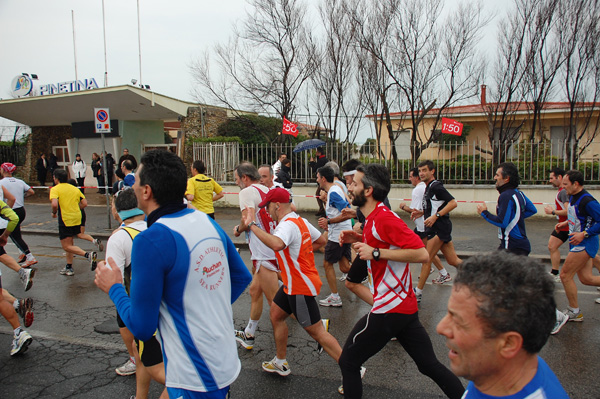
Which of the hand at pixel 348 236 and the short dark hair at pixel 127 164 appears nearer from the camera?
the hand at pixel 348 236

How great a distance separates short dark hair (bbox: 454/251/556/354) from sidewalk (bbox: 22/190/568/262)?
25.9 ft

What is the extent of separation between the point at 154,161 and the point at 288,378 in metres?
2.66

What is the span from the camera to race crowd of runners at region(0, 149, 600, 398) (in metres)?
1.36

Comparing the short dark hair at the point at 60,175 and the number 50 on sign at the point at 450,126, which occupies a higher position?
the number 50 on sign at the point at 450,126

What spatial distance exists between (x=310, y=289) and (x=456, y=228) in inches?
360

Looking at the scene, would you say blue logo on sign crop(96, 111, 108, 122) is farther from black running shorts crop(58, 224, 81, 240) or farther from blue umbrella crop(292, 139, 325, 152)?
blue umbrella crop(292, 139, 325, 152)

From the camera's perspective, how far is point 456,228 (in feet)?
38.9

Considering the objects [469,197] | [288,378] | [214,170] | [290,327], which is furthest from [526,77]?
[288,378]

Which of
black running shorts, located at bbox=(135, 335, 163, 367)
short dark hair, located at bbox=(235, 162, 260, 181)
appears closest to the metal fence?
short dark hair, located at bbox=(235, 162, 260, 181)

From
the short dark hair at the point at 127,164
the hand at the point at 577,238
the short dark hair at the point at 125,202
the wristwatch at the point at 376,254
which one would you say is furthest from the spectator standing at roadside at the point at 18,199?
the hand at the point at 577,238

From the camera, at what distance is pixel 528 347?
1.34 metres

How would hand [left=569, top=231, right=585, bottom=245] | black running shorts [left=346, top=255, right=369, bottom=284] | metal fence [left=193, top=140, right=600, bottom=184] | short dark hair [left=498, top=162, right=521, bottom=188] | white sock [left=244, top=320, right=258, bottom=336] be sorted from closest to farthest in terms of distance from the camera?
black running shorts [left=346, top=255, right=369, bottom=284]
white sock [left=244, top=320, right=258, bottom=336]
short dark hair [left=498, top=162, right=521, bottom=188]
hand [left=569, top=231, right=585, bottom=245]
metal fence [left=193, top=140, right=600, bottom=184]

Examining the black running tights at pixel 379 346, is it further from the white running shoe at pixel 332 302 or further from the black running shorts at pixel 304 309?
the white running shoe at pixel 332 302

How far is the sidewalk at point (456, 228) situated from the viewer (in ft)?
31.6
